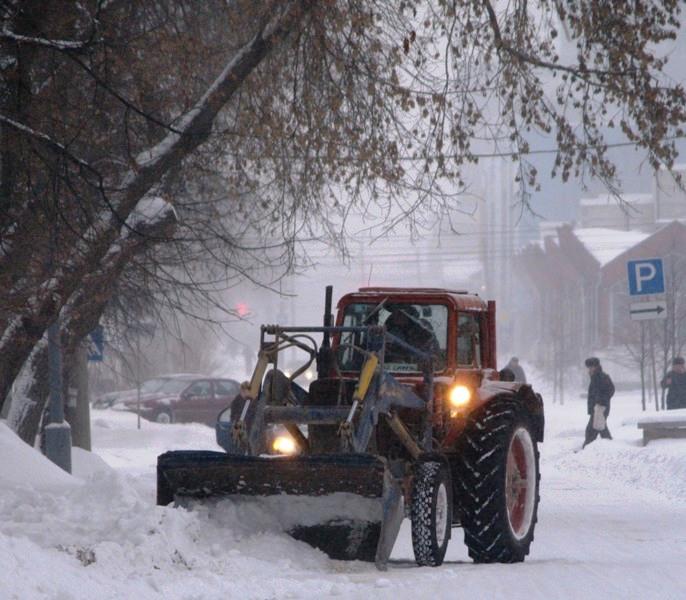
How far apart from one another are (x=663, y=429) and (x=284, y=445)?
13.8 meters

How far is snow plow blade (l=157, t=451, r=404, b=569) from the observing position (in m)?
8.74

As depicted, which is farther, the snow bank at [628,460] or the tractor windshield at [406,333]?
the snow bank at [628,460]

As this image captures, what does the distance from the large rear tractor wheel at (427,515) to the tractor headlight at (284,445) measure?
1.42 m

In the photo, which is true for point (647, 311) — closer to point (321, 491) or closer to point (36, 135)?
point (36, 135)

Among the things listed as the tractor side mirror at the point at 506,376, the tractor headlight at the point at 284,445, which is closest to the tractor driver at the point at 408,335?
the tractor headlight at the point at 284,445

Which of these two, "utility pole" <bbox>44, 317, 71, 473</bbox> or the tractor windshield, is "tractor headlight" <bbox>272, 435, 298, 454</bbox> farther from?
"utility pole" <bbox>44, 317, 71, 473</bbox>

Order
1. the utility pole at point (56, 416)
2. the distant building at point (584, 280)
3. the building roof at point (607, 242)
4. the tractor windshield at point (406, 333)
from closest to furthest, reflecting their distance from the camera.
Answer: the tractor windshield at point (406, 333), the utility pole at point (56, 416), the distant building at point (584, 280), the building roof at point (607, 242)

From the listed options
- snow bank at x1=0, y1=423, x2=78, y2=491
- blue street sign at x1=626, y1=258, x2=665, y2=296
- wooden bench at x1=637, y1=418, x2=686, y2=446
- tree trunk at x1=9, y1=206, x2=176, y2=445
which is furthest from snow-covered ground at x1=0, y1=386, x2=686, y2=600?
blue street sign at x1=626, y1=258, x2=665, y2=296

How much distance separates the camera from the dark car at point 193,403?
127 ft

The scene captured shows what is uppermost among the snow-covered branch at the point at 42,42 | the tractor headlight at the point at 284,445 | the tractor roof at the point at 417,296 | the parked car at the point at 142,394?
the snow-covered branch at the point at 42,42

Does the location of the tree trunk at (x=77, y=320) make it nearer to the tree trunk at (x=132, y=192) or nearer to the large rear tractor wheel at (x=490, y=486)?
the tree trunk at (x=132, y=192)

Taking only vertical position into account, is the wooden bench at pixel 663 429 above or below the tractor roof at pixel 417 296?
below

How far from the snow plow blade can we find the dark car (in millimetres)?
29507

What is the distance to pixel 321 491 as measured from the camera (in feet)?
29.5
